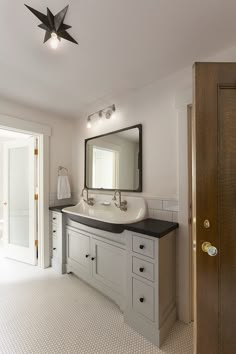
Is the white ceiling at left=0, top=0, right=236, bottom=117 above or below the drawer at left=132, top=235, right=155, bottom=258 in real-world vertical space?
above

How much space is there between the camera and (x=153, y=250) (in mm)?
1473

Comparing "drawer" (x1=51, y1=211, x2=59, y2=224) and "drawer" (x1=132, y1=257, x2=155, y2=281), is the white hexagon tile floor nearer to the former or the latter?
"drawer" (x1=132, y1=257, x2=155, y2=281)

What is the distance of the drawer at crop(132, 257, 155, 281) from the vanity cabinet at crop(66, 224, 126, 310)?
173 millimetres

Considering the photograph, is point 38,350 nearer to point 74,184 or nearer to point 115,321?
point 115,321

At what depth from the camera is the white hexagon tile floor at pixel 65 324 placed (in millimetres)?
1399

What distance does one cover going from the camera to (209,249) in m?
0.98

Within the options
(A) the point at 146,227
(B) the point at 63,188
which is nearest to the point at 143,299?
(A) the point at 146,227

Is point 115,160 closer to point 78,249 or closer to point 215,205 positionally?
point 78,249

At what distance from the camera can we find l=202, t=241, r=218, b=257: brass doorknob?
3.22ft

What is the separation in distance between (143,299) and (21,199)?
248 centimetres

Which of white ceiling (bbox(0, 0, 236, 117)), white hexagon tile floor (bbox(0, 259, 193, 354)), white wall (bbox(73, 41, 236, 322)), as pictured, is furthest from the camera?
white wall (bbox(73, 41, 236, 322))

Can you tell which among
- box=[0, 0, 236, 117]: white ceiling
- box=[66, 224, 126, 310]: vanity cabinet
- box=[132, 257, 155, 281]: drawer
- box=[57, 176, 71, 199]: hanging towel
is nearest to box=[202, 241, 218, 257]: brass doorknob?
box=[132, 257, 155, 281]: drawer

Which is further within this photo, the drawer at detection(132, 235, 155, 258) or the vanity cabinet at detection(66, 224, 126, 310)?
the vanity cabinet at detection(66, 224, 126, 310)

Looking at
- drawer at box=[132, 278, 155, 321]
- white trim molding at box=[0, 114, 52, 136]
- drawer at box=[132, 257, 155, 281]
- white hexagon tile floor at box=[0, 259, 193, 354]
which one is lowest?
white hexagon tile floor at box=[0, 259, 193, 354]
